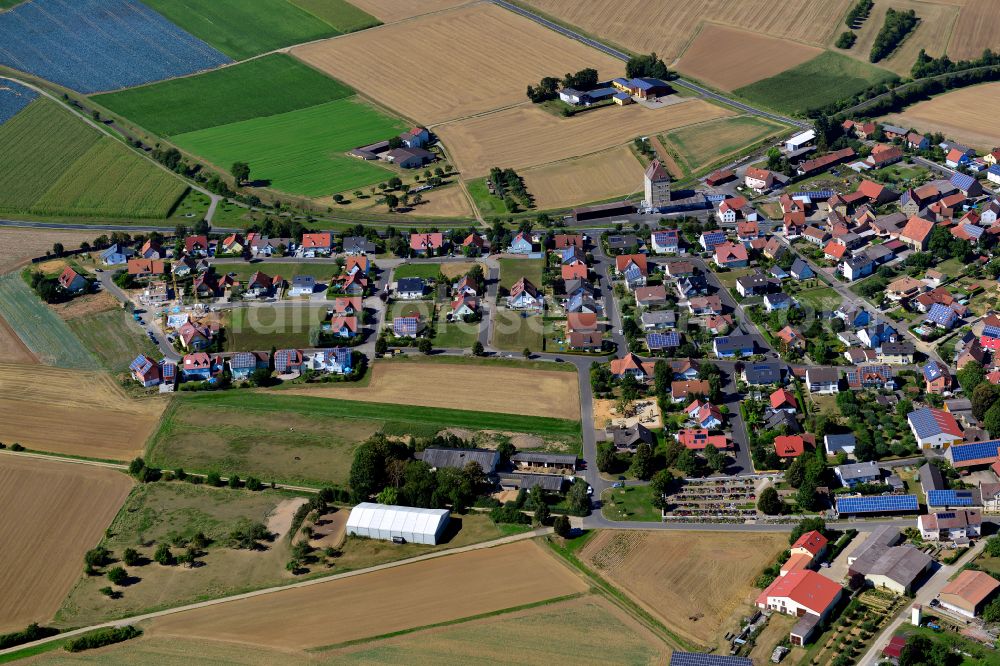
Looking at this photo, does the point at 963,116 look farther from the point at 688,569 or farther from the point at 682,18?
the point at 688,569

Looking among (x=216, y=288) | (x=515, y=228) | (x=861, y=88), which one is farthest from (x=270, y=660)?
(x=861, y=88)

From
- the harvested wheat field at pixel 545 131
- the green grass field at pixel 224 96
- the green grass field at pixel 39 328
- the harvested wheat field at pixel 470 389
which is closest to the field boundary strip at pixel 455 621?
the harvested wheat field at pixel 470 389

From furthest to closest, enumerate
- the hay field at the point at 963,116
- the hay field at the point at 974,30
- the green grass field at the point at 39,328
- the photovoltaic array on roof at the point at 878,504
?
the hay field at the point at 974,30, the hay field at the point at 963,116, the green grass field at the point at 39,328, the photovoltaic array on roof at the point at 878,504

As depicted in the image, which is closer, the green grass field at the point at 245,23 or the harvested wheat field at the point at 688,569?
the harvested wheat field at the point at 688,569

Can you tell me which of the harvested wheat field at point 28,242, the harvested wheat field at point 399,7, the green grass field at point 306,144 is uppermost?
the harvested wheat field at point 399,7

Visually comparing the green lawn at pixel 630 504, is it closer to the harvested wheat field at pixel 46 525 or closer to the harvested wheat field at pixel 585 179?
the harvested wheat field at pixel 46 525

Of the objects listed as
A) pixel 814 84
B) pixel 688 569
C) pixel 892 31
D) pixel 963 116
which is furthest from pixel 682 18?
pixel 688 569
